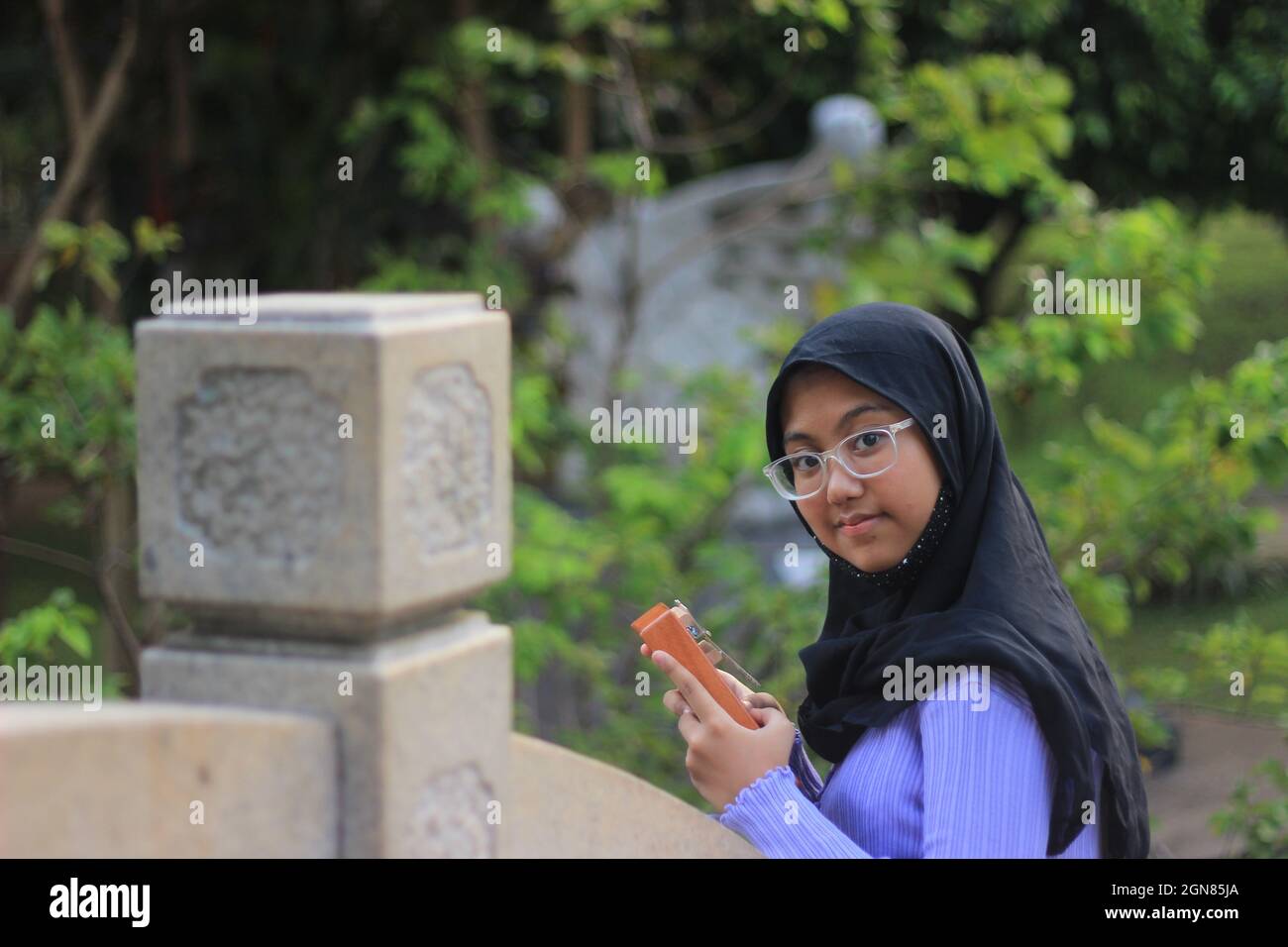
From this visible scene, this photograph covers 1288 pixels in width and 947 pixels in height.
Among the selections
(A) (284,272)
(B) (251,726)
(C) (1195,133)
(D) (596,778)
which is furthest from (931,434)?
(C) (1195,133)

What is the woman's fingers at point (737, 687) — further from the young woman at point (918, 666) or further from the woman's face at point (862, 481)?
the woman's face at point (862, 481)

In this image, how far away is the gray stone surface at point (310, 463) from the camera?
4.30ft

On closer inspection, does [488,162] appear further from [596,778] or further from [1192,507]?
[596,778]

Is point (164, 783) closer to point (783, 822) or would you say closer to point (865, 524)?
point (783, 822)

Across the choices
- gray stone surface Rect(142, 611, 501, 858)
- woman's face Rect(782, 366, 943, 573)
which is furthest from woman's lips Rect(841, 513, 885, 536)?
gray stone surface Rect(142, 611, 501, 858)

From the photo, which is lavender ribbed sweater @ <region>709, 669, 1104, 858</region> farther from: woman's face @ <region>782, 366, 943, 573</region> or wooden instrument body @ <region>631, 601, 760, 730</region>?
woman's face @ <region>782, 366, 943, 573</region>

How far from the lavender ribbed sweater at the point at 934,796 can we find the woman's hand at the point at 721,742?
0.8 inches

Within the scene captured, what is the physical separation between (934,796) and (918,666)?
170 mm

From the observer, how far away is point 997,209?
768cm

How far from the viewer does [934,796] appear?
165 centimetres

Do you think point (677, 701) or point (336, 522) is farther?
point (677, 701)

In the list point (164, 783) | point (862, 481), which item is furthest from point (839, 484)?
point (164, 783)

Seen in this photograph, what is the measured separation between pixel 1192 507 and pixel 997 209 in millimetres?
4334
